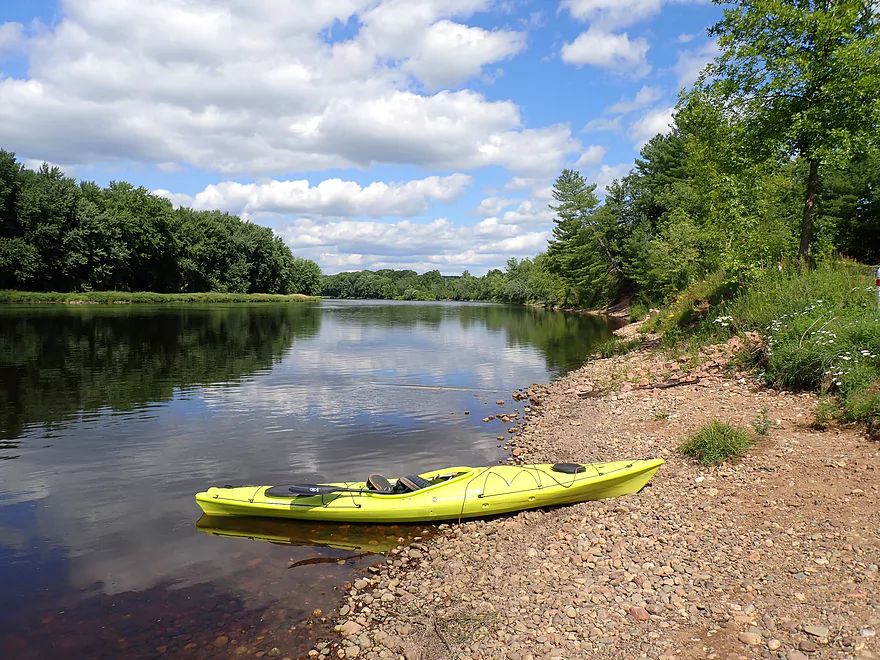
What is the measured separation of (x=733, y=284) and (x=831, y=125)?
6232 mm

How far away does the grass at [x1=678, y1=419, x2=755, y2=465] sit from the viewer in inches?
330

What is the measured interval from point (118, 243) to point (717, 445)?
81622mm

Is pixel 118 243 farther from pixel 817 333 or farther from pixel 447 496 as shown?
pixel 817 333

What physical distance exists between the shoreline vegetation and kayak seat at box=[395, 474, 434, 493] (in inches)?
2751

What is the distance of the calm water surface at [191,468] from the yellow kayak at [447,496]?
1.10 ft

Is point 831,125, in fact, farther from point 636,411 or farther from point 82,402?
point 82,402

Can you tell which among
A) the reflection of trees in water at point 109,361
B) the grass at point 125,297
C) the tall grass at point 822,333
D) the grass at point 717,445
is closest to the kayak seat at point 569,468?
the grass at point 717,445

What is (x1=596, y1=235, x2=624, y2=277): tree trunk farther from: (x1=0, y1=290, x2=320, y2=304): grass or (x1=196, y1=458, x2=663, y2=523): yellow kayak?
(x1=0, y1=290, x2=320, y2=304): grass

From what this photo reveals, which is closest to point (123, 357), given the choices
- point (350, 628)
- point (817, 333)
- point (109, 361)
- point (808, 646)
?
point (109, 361)

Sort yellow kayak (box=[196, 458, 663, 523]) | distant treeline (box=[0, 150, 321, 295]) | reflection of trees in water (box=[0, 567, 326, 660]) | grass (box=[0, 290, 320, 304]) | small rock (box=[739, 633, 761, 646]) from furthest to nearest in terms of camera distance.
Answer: distant treeline (box=[0, 150, 321, 295])
grass (box=[0, 290, 320, 304])
yellow kayak (box=[196, 458, 663, 523])
reflection of trees in water (box=[0, 567, 326, 660])
small rock (box=[739, 633, 761, 646])

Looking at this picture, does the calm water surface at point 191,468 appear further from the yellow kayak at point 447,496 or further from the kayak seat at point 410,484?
the kayak seat at point 410,484

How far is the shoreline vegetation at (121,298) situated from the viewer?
2445 inches

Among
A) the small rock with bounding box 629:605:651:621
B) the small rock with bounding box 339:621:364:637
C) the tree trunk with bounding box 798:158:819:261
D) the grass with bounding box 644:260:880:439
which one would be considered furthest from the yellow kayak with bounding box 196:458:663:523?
the tree trunk with bounding box 798:158:819:261

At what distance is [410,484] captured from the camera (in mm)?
8453
